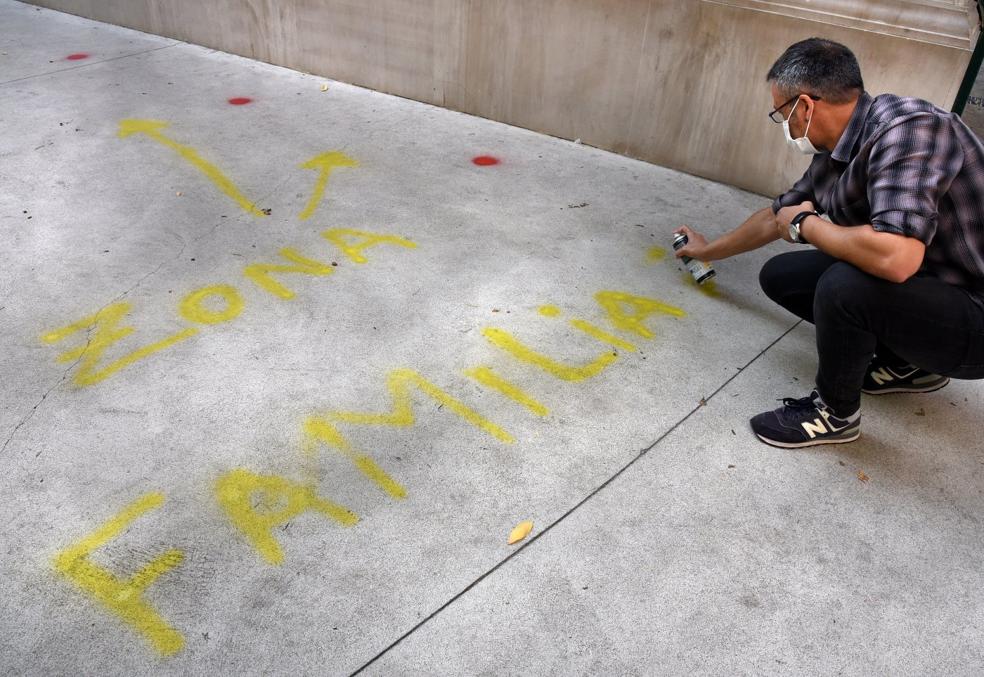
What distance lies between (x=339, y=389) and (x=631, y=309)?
1224mm

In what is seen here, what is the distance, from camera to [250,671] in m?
1.80

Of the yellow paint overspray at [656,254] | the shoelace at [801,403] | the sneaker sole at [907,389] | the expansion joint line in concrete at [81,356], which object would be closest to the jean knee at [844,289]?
the shoelace at [801,403]

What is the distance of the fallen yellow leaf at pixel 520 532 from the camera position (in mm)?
2147

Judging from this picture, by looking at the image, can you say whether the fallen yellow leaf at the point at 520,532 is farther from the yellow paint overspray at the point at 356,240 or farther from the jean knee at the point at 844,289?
the yellow paint overspray at the point at 356,240

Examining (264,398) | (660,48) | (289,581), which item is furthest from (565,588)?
(660,48)

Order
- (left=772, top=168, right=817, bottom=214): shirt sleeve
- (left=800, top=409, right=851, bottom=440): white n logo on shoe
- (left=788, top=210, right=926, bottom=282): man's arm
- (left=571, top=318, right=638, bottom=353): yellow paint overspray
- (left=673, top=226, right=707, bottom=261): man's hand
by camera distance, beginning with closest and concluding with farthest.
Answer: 1. (left=788, top=210, right=926, bottom=282): man's arm
2. (left=800, top=409, right=851, bottom=440): white n logo on shoe
3. (left=772, top=168, right=817, bottom=214): shirt sleeve
4. (left=571, top=318, right=638, bottom=353): yellow paint overspray
5. (left=673, top=226, right=707, bottom=261): man's hand

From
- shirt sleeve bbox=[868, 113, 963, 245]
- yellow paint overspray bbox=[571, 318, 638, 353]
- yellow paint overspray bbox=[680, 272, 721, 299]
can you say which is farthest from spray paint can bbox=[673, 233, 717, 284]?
shirt sleeve bbox=[868, 113, 963, 245]

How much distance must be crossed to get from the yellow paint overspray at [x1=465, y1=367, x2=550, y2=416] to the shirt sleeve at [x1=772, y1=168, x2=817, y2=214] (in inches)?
41.3

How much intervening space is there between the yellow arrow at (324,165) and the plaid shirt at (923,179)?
256cm

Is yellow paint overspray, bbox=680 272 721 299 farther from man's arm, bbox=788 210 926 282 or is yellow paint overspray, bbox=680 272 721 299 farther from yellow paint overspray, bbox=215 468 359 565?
yellow paint overspray, bbox=215 468 359 565

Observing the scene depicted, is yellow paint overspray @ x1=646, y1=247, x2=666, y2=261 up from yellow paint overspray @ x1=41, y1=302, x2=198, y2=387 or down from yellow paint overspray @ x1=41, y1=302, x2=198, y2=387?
up

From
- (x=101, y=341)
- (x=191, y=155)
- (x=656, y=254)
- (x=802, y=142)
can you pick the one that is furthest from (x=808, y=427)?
(x=191, y=155)

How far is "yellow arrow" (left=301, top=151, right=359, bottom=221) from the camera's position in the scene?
13.3 ft

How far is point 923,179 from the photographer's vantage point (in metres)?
2.06
